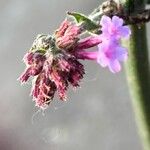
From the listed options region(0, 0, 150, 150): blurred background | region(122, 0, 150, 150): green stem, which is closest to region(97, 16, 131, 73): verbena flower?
region(122, 0, 150, 150): green stem

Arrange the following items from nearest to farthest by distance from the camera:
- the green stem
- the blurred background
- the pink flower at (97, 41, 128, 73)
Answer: the pink flower at (97, 41, 128, 73) → the green stem → the blurred background

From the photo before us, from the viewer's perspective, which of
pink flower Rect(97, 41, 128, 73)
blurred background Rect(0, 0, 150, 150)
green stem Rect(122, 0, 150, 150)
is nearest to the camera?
pink flower Rect(97, 41, 128, 73)

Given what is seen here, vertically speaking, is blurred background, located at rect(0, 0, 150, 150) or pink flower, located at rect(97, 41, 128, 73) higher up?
blurred background, located at rect(0, 0, 150, 150)

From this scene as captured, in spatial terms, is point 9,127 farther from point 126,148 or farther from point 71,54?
point 71,54

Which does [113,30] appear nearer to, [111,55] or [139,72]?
[111,55]

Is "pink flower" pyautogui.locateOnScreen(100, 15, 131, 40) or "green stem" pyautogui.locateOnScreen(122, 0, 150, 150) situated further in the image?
"green stem" pyautogui.locateOnScreen(122, 0, 150, 150)

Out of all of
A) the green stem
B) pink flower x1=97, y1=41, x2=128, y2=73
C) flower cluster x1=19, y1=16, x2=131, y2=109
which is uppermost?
the green stem

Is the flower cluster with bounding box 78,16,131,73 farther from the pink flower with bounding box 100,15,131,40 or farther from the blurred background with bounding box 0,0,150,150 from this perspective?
the blurred background with bounding box 0,0,150,150

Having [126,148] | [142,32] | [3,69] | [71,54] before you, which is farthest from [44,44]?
[3,69]
